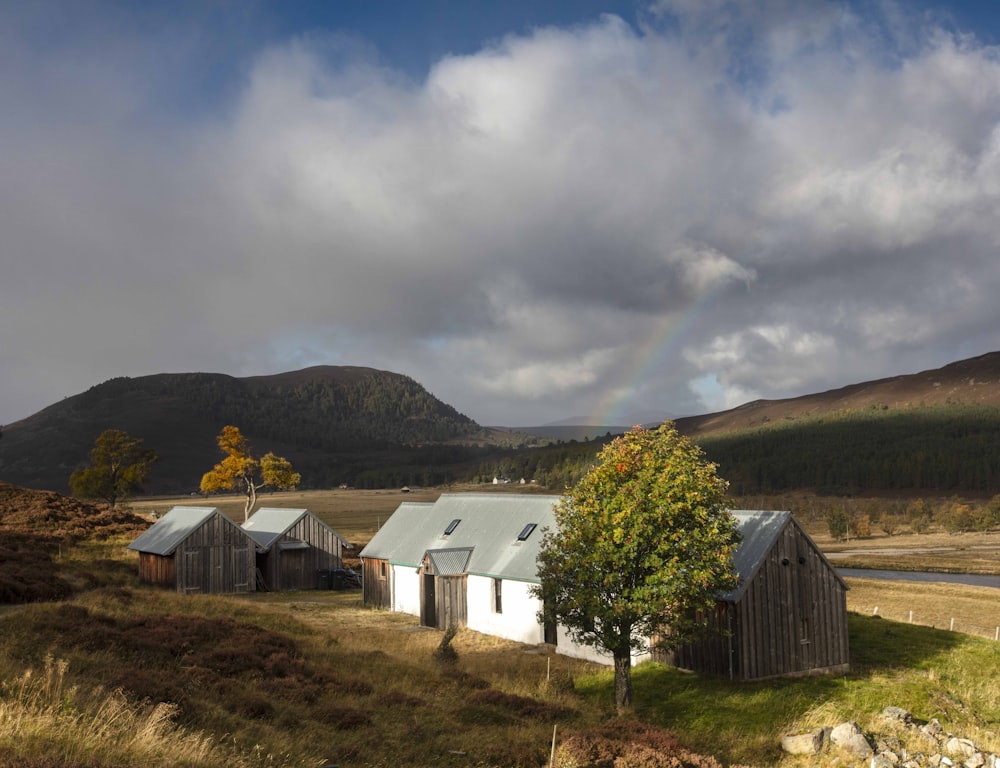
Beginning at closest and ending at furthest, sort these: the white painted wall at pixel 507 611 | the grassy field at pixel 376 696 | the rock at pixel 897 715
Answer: the grassy field at pixel 376 696 < the rock at pixel 897 715 < the white painted wall at pixel 507 611

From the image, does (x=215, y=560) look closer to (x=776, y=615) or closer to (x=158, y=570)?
(x=158, y=570)

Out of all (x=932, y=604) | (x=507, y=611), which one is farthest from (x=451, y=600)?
(x=932, y=604)

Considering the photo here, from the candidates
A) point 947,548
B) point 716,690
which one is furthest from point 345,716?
point 947,548

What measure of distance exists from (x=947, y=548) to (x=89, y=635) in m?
111

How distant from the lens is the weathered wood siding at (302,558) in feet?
194

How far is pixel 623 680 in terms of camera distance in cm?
2591

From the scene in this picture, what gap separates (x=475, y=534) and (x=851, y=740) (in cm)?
2617

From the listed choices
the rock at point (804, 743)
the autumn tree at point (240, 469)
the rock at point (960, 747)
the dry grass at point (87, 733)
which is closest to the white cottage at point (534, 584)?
the rock at point (804, 743)

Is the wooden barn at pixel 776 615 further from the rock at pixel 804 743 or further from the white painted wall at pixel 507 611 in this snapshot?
the white painted wall at pixel 507 611

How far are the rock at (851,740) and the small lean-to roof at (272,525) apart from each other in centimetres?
4499

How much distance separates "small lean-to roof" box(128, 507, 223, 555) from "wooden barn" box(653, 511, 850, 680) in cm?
3551

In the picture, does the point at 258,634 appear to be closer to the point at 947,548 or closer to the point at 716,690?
the point at 716,690

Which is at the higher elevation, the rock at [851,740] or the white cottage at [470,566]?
the white cottage at [470,566]

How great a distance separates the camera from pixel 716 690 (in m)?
27.8
